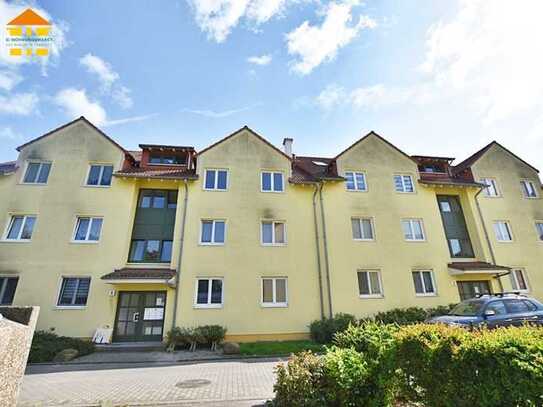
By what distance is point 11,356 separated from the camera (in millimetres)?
4426

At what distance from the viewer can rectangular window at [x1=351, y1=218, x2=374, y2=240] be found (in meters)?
17.4

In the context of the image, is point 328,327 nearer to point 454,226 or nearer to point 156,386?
point 156,386

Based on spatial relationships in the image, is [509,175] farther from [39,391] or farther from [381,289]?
[39,391]

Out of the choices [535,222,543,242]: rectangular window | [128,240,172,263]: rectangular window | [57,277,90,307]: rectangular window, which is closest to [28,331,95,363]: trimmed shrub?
[57,277,90,307]: rectangular window

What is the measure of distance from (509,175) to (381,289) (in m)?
14.9

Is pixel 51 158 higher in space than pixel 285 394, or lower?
higher

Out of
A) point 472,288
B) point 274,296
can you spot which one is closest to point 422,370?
point 274,296

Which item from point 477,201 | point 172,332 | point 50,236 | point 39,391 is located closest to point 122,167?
point 50,236

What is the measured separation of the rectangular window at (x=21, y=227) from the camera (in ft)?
49.4

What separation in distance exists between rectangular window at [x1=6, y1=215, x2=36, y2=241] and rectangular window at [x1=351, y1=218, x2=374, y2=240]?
65.3 feet

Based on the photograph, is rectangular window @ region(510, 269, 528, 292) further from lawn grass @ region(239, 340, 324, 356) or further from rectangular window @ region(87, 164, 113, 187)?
rectangular window @ region(87, 164, 113, 187)

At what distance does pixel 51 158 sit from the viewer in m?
16.9

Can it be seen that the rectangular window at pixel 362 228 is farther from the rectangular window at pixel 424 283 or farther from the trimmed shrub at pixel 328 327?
the trimmed shrub at pixel 328 327

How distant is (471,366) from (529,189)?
80.8ft
